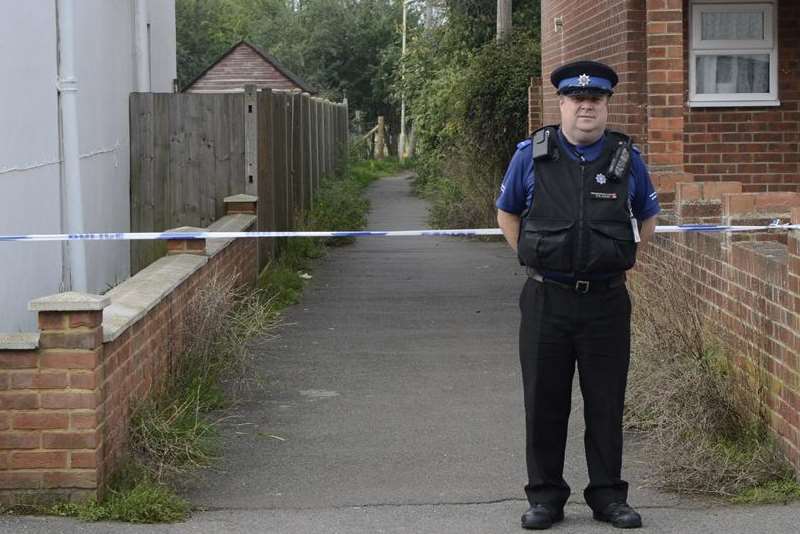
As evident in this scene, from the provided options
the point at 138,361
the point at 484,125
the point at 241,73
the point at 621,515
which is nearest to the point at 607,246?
the point at 621,515

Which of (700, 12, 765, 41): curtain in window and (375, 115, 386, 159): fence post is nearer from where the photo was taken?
(700, 12, 765, 41): curtain in window

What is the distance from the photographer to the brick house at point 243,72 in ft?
140

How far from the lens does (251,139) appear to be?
45.9 feet

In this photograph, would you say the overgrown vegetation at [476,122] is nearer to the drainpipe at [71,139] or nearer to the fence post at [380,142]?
the drainpipe at [71,139]

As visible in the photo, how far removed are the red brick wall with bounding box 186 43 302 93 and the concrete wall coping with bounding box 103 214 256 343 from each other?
3198 cm

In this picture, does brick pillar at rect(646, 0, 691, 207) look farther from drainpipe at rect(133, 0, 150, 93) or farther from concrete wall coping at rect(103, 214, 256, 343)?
drainpipe at rect(133, 0, 150, 93)

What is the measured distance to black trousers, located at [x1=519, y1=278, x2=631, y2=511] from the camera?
6094 millimetres

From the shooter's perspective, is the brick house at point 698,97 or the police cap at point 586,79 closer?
the police cap at point 586,79

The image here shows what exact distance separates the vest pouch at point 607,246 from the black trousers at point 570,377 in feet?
0.52

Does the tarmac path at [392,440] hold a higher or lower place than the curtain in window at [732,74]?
lower

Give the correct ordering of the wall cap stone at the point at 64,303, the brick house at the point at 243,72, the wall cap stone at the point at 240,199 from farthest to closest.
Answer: the brick house at the point at 243,72 < the wall cap stone at the point at 240,199 < the wall cap stone at the point at 64,303

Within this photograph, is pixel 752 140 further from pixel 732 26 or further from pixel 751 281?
pixel 751 281

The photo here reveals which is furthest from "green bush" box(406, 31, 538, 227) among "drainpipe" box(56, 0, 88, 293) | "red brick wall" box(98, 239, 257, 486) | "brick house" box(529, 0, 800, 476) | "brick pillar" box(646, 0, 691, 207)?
"drainpipe" box(56, 0, 88, 293)

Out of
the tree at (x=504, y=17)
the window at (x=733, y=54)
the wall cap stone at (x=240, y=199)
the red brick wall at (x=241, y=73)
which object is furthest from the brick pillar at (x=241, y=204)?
the red brick wall at (x=241, y=73)
